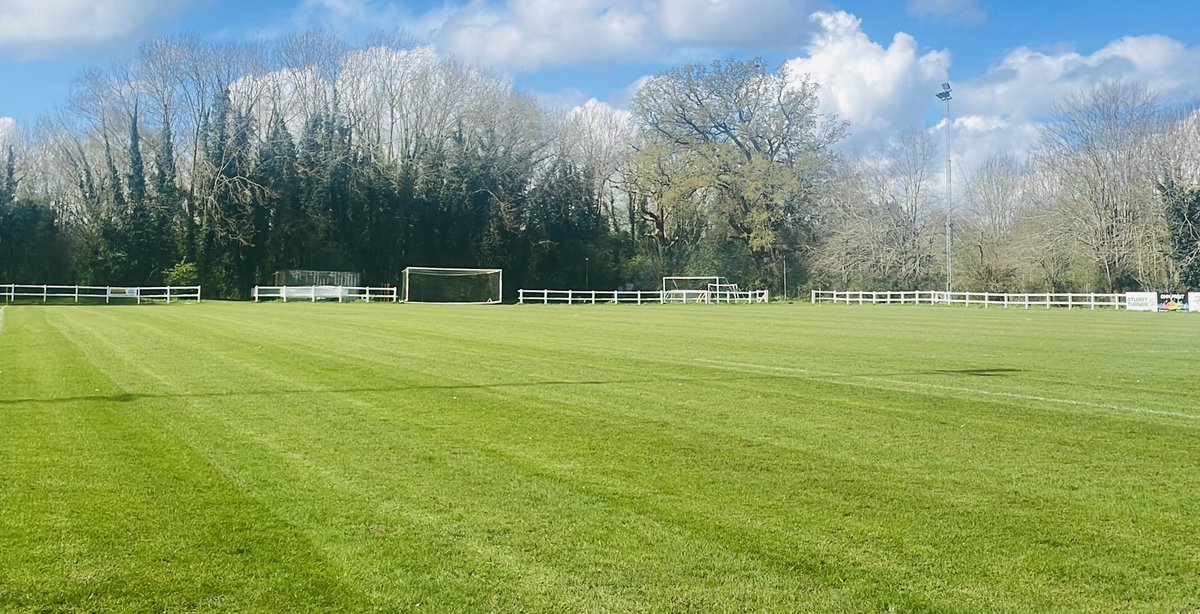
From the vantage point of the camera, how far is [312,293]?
2359 inches

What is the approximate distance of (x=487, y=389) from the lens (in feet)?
35.7

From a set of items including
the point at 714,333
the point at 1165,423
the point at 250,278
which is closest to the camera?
the point at 1165,423

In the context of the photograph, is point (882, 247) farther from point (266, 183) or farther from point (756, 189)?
point (266, 183)

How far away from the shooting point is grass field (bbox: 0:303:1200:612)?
4.04 m

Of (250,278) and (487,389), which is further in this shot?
(250,278)

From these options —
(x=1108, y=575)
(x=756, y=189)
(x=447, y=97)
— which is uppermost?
(x=447, y=97)

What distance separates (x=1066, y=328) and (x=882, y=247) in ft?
145

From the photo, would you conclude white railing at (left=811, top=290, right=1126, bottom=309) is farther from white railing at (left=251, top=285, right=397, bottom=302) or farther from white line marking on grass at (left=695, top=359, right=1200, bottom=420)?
white line marking on grass at (left=695, top=359, right=1200, bottom=420)

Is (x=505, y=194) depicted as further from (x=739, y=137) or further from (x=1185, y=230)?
(x=1185, y=230)

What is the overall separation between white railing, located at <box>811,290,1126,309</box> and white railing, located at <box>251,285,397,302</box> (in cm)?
3086

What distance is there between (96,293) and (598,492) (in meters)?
61.0

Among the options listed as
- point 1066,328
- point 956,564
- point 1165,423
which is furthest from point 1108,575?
point 1066,328

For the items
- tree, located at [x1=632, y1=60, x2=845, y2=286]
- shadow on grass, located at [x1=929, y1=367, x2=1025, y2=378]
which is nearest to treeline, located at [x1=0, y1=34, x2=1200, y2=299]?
tree, located at [x1=632, y1=60, x2=845, y2=286]

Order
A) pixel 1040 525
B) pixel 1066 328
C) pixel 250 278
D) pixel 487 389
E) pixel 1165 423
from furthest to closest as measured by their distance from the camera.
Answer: pixel 250 278
pixel 1066 328
pixel 487 389
pixel 1165 423
pixel 1040 525
